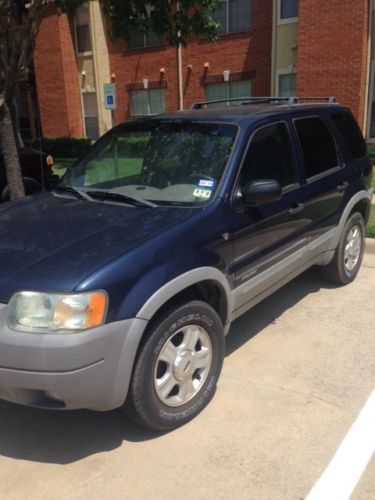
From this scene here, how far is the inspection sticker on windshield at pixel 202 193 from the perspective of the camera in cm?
331

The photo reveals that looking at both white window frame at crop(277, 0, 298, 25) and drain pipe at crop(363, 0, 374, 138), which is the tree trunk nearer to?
drain pipe at crop(363, 0, 374, 138)

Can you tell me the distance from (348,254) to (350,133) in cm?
122

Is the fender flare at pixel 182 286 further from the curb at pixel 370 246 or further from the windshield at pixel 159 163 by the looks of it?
the curb at pixel 370 246

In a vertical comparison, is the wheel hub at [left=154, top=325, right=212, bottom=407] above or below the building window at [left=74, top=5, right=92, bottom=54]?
below

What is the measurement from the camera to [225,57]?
16.2 meters

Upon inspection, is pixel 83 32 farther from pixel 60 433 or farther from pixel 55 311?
pixel 55 311

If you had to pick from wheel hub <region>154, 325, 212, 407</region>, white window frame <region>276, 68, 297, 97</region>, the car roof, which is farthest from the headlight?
white window frame <region>276, 68, 297, 97</region>

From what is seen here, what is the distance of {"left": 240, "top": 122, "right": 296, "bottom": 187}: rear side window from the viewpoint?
3578 mm

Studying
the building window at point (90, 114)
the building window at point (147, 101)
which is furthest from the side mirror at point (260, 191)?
the building window at point (90, 114)

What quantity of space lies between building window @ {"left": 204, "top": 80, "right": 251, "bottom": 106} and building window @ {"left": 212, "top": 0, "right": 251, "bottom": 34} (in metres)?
1.59

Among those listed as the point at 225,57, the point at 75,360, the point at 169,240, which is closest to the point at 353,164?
the point at 169,240

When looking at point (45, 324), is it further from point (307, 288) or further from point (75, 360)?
point (307, 288)

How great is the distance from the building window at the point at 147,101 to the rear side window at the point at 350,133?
1362 centimetres

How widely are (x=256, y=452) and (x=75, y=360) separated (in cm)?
118
